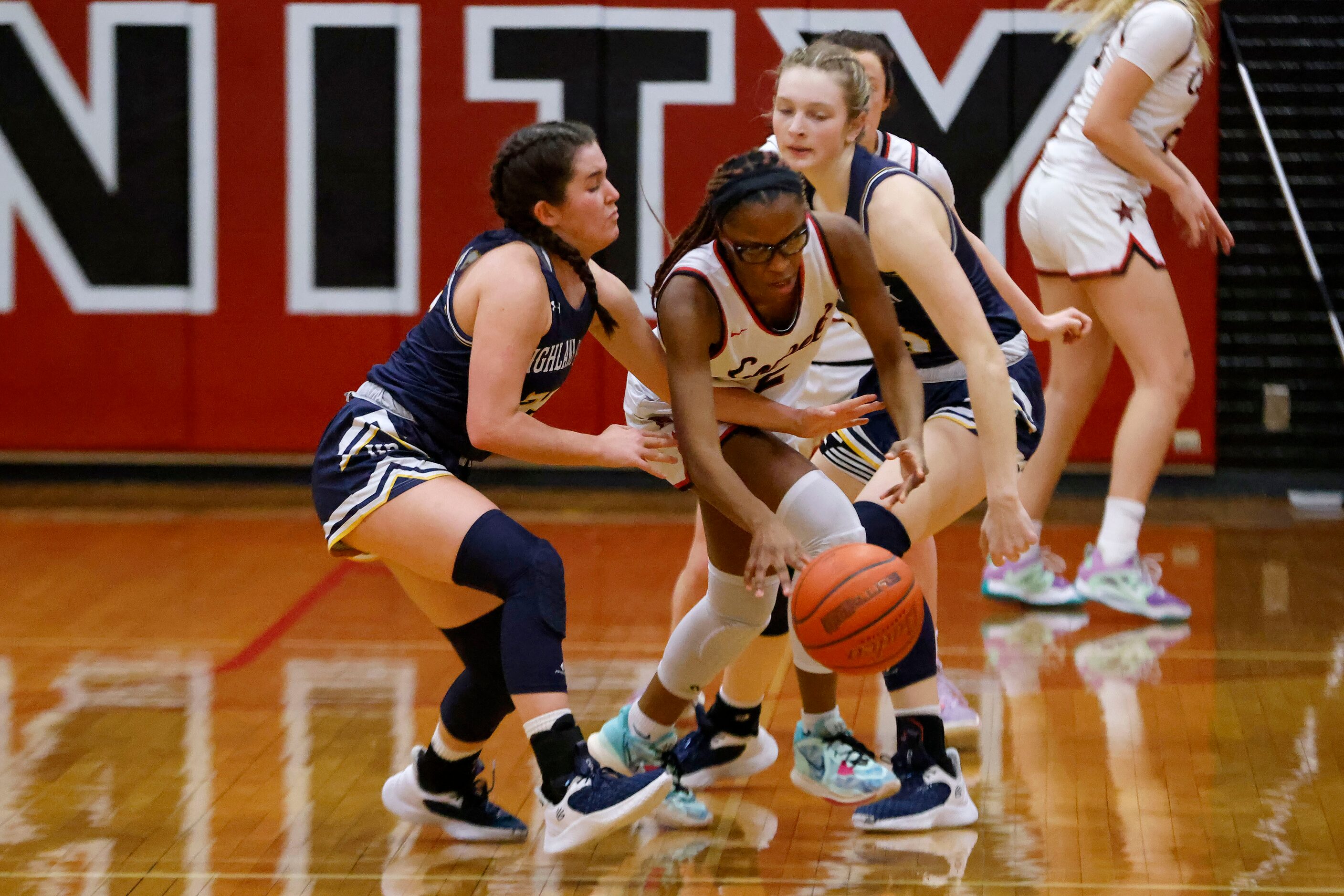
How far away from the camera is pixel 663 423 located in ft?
11.6

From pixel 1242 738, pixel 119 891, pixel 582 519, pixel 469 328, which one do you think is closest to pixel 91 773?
pixel 119 891

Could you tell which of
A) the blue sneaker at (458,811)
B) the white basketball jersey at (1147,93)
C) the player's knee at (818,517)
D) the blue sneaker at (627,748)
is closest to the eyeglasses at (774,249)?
the player's knee at (818,517)

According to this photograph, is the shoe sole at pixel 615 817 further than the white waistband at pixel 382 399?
No

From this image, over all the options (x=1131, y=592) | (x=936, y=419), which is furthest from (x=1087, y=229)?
(x=936, y=419)

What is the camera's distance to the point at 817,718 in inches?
135

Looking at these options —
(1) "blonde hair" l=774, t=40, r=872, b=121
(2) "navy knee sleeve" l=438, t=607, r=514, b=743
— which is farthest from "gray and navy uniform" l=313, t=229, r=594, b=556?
(1) "blonde hair" l=774, t=40, r=872, b=121

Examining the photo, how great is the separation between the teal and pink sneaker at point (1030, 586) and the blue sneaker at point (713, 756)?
1807 millimetres

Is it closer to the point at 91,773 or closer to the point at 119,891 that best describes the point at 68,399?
the point at 91,773

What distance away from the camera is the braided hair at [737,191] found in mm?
2980

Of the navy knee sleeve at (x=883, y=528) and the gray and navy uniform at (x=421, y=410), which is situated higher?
the gray and navy uniform at (x=421, y=410)

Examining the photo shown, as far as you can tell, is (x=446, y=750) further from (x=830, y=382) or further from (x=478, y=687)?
(x=830, y=382)

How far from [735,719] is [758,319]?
3.13ft

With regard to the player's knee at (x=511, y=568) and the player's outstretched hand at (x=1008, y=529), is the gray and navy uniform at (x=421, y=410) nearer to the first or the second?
the player's knee at (x=511, y=568)

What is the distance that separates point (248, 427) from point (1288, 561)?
433cm
